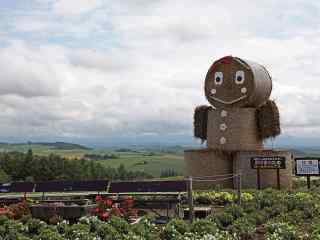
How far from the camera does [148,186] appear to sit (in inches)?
679

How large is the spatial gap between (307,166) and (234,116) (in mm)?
3518

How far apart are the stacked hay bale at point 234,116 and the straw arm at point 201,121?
829 millimetres

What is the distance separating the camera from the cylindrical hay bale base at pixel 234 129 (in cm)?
2367

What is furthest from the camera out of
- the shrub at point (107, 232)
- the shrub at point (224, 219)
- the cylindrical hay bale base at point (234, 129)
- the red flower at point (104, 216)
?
the cylindrical hay bale base at point (234, 129)

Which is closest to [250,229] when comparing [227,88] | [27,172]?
[227,88]

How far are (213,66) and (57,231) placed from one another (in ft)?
46.9

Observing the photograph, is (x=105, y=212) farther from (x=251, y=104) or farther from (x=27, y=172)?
(x=27, y=172)

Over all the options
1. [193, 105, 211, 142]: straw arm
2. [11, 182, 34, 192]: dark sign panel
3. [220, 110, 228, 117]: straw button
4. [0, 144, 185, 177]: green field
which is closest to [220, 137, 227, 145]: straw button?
[220, 110, 228, 117]: straw button

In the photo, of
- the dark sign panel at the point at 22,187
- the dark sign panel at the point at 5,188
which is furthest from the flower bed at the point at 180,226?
the dark sign panel at the point at 5,188

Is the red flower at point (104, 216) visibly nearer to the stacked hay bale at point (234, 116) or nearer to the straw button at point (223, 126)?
the stacked hay bale at point (234, 116)

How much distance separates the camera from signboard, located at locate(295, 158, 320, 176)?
72.2 ft

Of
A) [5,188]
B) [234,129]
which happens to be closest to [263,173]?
[234,129]

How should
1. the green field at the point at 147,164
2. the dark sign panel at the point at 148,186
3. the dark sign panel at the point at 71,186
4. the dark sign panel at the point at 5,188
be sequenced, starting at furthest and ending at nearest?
the green field at the point at 147,164, the dark sign panel at the point at 5,188, the dark sign panel at the point at 71,186, the dark sign panel at the point at 148,186

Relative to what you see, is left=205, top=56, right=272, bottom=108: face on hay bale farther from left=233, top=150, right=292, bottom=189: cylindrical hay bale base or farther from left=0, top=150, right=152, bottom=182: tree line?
left=0, top=150, right=152, bottom=182: tree line
